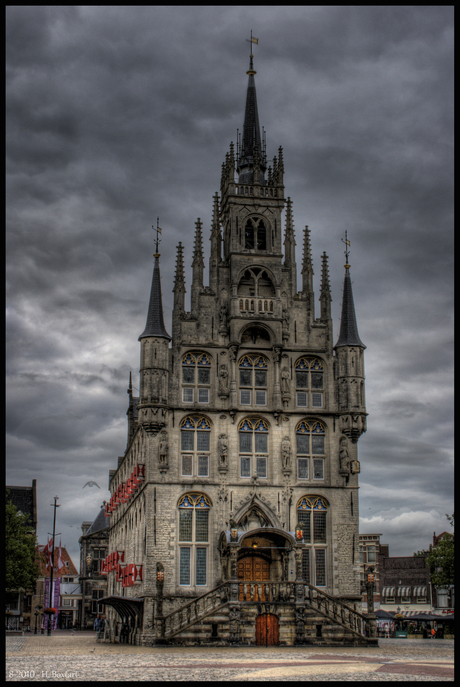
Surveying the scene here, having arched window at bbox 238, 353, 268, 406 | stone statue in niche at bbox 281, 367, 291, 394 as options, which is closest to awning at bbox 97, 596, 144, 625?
arched window at bbox 238, 353, 268, 406

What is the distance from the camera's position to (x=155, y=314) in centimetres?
4822

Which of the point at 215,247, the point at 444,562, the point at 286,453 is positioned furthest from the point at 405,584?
the point at 215,247

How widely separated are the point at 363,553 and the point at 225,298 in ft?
210

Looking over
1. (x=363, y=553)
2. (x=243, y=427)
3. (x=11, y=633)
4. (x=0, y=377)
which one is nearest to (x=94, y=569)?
(x=363, y=553)

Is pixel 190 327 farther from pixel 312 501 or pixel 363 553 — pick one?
pixel 363 553

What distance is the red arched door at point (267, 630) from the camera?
41.0m

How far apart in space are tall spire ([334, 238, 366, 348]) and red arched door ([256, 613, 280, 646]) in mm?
16926

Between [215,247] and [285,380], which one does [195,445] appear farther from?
[215,247]

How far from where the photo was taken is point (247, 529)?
45250mm

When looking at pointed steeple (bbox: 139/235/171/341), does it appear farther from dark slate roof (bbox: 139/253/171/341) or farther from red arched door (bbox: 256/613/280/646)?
red arched door (bbox: 256/613/280/646)

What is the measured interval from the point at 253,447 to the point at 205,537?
19.4 ft

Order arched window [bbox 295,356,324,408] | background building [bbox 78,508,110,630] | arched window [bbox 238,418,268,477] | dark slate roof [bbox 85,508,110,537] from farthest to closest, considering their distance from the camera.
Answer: dark slate roof [bbox 85,508,110,537] → background building [bbox 78,508,110,630] → arched window [bbox 295,356,324,408] → arched window [bbox 238,418,268,477]

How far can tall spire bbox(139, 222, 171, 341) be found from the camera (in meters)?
47.5

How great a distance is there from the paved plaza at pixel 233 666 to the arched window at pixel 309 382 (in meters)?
15.6
